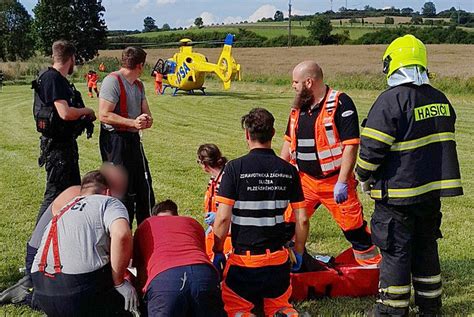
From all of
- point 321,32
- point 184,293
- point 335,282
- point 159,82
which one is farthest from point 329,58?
point 184,293

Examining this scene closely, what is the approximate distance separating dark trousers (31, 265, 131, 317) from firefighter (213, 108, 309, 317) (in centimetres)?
87

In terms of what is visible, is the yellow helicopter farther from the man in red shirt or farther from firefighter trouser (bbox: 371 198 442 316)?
the man in red shirt

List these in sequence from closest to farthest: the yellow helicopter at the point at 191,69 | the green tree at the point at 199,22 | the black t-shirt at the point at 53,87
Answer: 1. the black t-shirt at the point at 53,87
2. the yellow helicopter at the point at 191,69
3. the green tree at the point at 199,22

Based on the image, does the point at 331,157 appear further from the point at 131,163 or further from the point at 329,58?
the point at 329,58

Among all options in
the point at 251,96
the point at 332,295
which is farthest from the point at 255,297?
the point at 251,96

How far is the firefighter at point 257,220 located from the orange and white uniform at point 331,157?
2.87 feet

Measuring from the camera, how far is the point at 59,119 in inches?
209

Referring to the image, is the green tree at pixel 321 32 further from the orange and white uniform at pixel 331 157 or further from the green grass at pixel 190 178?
the orange and white uniform at pixel 331 157

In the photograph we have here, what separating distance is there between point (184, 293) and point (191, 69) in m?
25.2

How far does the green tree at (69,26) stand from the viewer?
229 feet

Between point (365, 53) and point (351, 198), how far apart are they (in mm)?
52771

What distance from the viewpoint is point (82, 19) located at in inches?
2842

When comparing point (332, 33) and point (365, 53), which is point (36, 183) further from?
point (332, 33)

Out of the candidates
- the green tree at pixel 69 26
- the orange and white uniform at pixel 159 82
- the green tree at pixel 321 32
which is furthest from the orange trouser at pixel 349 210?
the green tree at pixel 321 32
